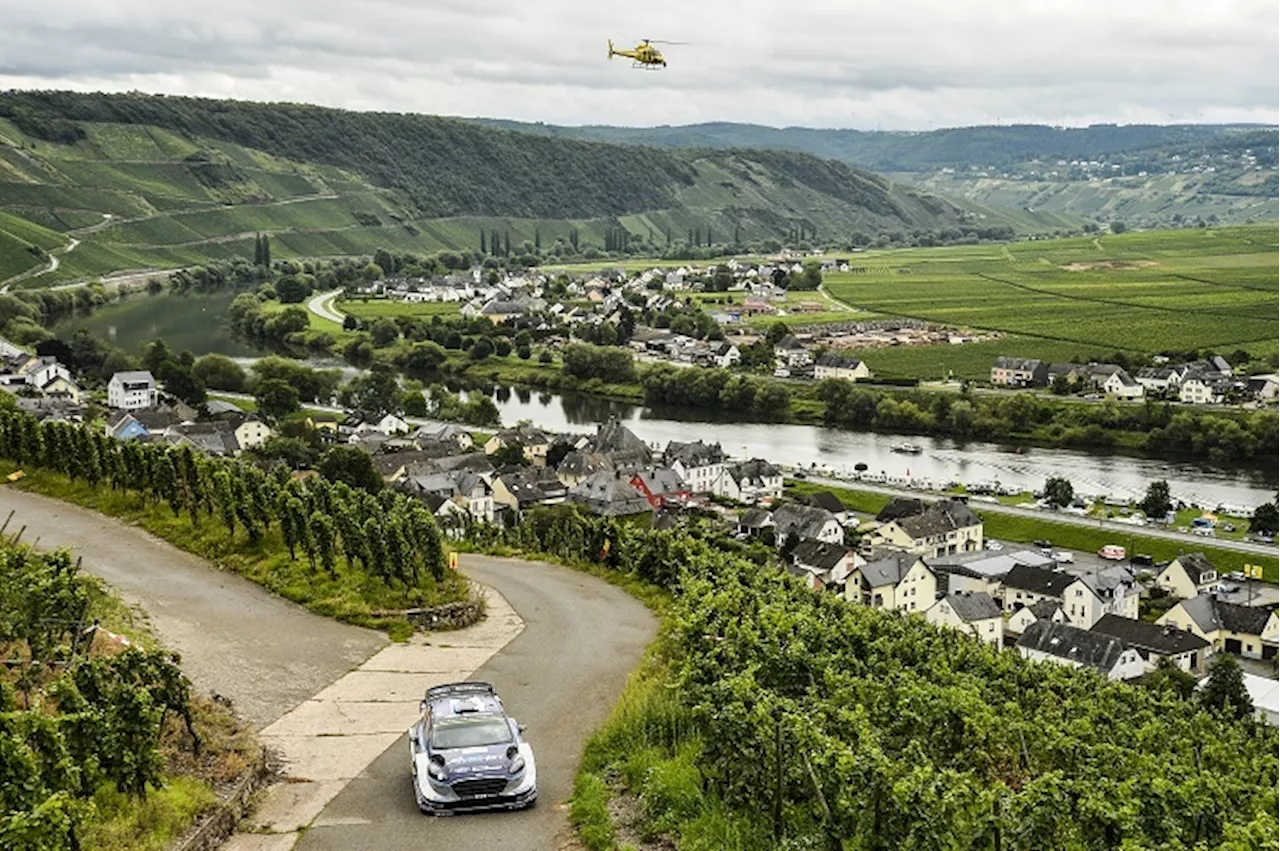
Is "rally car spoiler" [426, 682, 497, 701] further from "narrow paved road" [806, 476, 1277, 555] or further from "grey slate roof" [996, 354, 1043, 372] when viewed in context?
"grey slate roof" [996, 354, 1043, 372]

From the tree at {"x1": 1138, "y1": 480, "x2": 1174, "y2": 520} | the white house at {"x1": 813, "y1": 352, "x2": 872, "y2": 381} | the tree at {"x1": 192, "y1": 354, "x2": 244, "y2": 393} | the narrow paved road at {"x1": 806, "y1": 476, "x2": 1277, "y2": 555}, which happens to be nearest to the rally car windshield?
the narrow paved road at {"x1": 806, "y1": 476, "x2": 1277, "y2": 555}

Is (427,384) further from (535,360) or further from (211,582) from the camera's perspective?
(211,582)

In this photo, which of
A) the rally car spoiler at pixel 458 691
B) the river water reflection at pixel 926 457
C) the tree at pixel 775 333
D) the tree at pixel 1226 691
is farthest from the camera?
the tree at pixel 775 333

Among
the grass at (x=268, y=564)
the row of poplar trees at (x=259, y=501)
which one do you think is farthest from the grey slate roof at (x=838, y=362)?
the grass at (x=268, y=564)

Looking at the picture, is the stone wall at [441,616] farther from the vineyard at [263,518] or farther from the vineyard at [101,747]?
the vineyard at [101,747]

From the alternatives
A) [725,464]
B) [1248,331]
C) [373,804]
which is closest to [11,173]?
[725,464]

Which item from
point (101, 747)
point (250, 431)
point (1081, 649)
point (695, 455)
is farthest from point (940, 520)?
point (101, 747)

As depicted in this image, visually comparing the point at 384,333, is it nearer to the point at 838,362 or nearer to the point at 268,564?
the point at 838,362
